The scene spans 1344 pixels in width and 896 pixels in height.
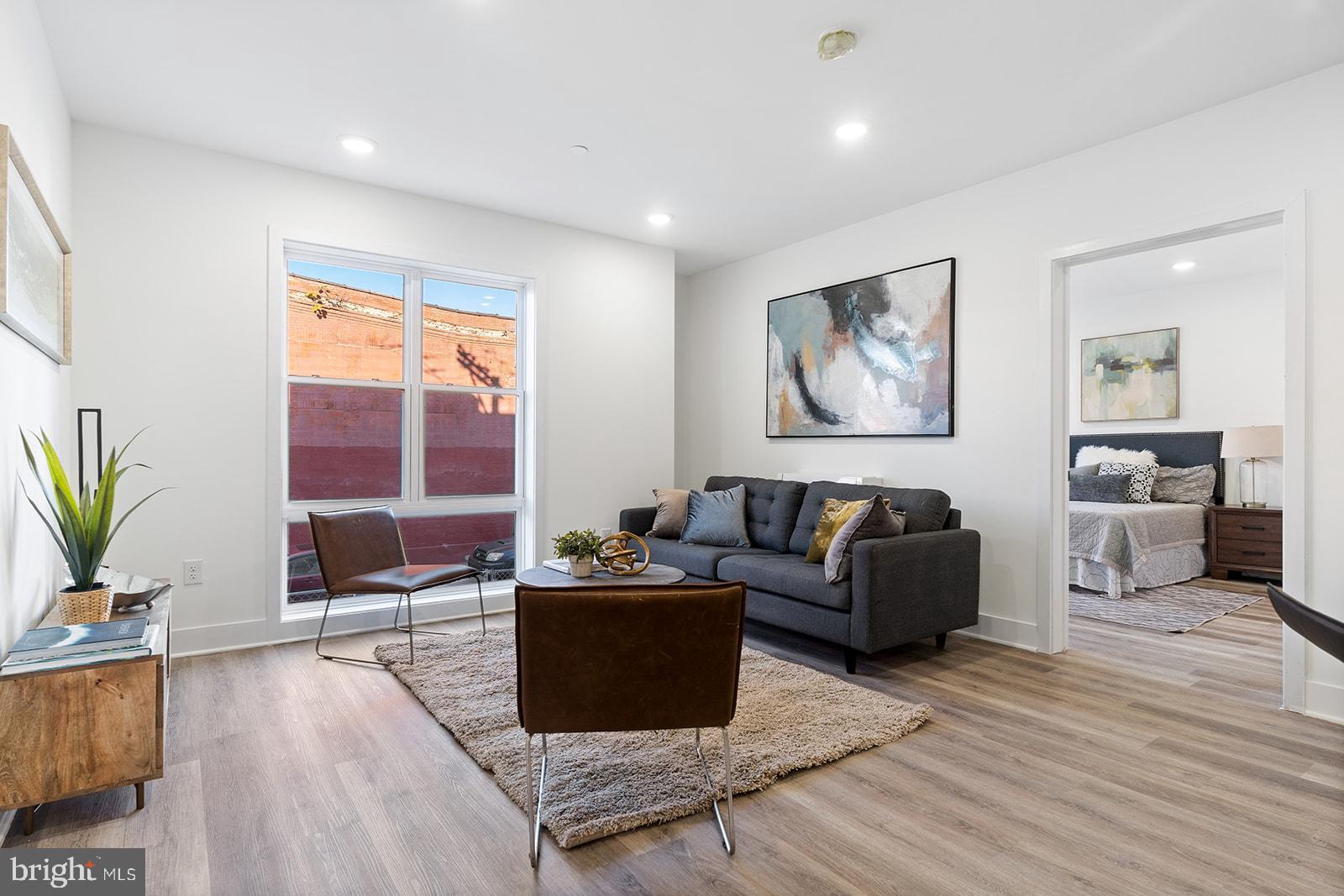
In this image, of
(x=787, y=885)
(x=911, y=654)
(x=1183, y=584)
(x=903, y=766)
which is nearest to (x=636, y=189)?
(x=911, y=654)

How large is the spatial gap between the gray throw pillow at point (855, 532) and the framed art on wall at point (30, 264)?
3.13m

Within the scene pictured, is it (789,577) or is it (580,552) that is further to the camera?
(789,577)

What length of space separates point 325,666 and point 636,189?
10.3 ft

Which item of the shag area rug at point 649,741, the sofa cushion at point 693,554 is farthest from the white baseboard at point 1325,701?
the sofa cushion at point 693,554

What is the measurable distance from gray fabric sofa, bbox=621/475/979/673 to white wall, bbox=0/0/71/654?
8.33 ft

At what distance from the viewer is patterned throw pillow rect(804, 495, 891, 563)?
3672mm

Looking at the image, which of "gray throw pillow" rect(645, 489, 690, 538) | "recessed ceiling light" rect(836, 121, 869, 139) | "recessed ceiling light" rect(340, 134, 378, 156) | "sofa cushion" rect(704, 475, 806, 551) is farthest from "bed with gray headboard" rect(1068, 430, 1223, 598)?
"recessed ceiling light" rect(340, 134, 378, 156)

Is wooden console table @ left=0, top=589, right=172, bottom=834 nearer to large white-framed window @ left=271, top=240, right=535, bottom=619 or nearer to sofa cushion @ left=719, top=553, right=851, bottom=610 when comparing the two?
large white-framed window @ left=271, top=240, right=535, bottom=619

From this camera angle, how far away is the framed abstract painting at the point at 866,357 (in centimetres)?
416

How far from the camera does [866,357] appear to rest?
15.0 feet

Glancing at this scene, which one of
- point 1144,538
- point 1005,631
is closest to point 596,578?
point 1005,631

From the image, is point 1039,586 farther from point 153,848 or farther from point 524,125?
point 153,848

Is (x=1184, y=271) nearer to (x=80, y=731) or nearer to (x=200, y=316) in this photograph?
(x=200, y=316)

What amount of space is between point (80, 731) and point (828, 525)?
313 centimetres
